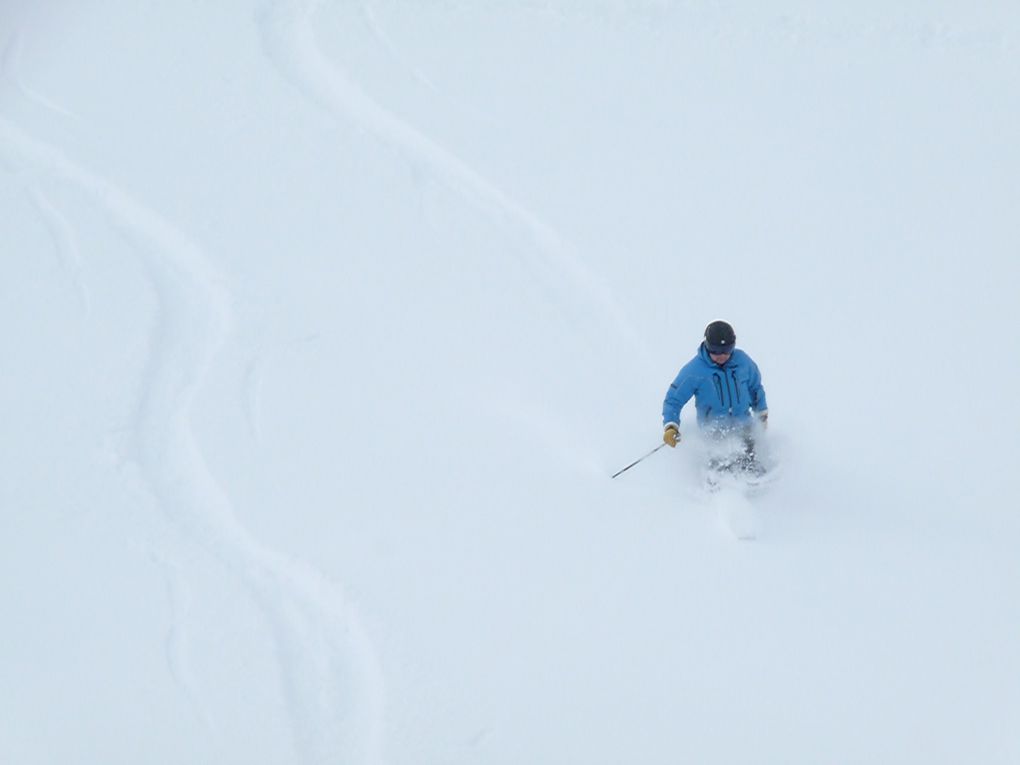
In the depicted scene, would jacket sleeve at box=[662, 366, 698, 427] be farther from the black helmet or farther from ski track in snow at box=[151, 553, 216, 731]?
ski track in snow at box=[151, 553, 216, 731]

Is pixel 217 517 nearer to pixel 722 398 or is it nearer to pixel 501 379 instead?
pixel 501 379

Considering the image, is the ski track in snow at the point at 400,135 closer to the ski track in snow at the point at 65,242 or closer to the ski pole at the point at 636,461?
the ski pole at the point at 636,461

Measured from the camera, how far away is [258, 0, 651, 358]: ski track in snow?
8836mm

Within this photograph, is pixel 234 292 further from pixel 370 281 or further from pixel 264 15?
pixel 264 15

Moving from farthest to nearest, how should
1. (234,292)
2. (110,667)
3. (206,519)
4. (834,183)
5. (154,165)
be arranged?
(154,165), (834,183), (234,292), (206,519), (110,667)

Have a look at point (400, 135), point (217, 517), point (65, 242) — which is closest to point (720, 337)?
point (217, 517)

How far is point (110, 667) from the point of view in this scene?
5742mm

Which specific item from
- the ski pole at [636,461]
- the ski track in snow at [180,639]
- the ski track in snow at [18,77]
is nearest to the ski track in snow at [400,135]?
the ski pole at [636,461]

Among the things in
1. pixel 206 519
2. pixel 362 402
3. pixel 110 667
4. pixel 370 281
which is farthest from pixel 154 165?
pixel 110 667

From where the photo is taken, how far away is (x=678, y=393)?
6547 millimetres

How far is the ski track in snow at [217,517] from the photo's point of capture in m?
5.50

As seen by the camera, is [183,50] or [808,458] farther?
[183,50]

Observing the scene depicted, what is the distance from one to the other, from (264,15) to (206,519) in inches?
313

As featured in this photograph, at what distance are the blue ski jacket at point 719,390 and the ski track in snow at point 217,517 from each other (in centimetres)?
236
